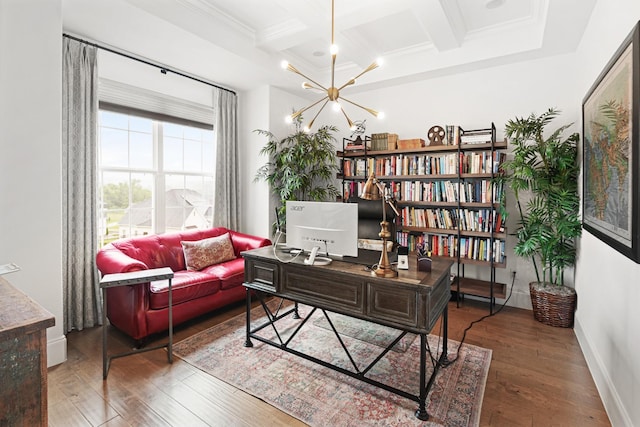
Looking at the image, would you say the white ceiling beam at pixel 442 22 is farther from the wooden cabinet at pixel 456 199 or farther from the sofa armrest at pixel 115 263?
the sofa armrest at pixel 115 263

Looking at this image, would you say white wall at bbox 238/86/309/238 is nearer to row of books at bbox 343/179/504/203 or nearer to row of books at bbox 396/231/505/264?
row of books at bbox 343/179/504/203

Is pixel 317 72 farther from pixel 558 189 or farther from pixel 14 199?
pixel 14 199

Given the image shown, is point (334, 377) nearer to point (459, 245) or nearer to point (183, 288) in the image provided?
point (183, 288)

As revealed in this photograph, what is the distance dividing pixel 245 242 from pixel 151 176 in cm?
137

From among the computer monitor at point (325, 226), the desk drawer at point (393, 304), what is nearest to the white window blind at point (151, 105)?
the computer monitor at point (325, 226)

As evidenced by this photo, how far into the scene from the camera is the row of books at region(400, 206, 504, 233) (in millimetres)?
3432

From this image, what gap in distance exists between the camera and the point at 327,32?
10.2 feet

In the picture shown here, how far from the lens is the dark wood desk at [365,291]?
180 centimetres

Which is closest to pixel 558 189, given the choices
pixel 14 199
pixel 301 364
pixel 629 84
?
pixel 629 84

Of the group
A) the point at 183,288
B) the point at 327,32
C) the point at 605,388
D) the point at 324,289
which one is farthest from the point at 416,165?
the point at 183,288

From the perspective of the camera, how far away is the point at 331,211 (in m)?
2.12

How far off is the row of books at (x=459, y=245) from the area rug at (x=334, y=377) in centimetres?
117

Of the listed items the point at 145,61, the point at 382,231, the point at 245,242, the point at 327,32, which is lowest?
the point at 245,242

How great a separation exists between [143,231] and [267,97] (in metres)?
2.33
